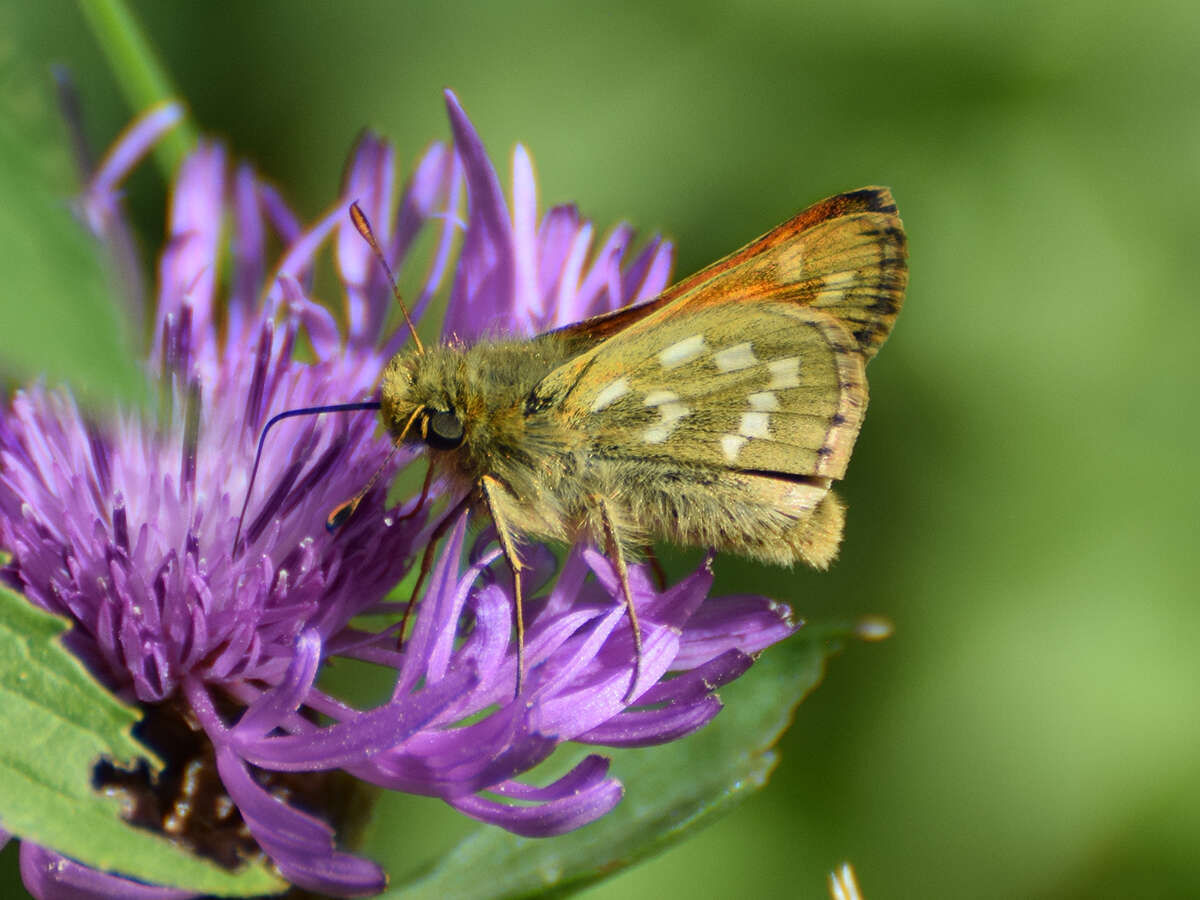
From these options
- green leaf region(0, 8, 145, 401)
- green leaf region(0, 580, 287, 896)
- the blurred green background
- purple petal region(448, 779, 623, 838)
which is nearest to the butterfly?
purple petal region(448, 779, 623, 838)

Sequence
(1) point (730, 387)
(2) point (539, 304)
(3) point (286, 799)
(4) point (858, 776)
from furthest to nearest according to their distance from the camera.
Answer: (4) point (858, 776)
(2) point (539, 304)
(1) point (730, 387)
(3) point (286, 799)

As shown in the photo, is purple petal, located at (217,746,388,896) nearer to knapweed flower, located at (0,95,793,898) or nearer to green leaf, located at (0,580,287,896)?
knapweed flower, located at (0,95,793,898)

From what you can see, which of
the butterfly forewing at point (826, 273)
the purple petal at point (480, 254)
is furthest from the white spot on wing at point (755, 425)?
the purple petal at point (480, 254)

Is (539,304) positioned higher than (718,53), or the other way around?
(718,53)

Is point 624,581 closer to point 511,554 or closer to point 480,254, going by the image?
point 511,554

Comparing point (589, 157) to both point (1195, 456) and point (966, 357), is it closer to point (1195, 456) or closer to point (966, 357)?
point (966, 357)

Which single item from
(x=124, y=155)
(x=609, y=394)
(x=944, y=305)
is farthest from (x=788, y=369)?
(x=944, y=305)

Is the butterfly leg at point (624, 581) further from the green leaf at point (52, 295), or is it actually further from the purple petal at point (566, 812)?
the green leaf at point (52, 295)

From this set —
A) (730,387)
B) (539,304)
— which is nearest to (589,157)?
(539,304)
